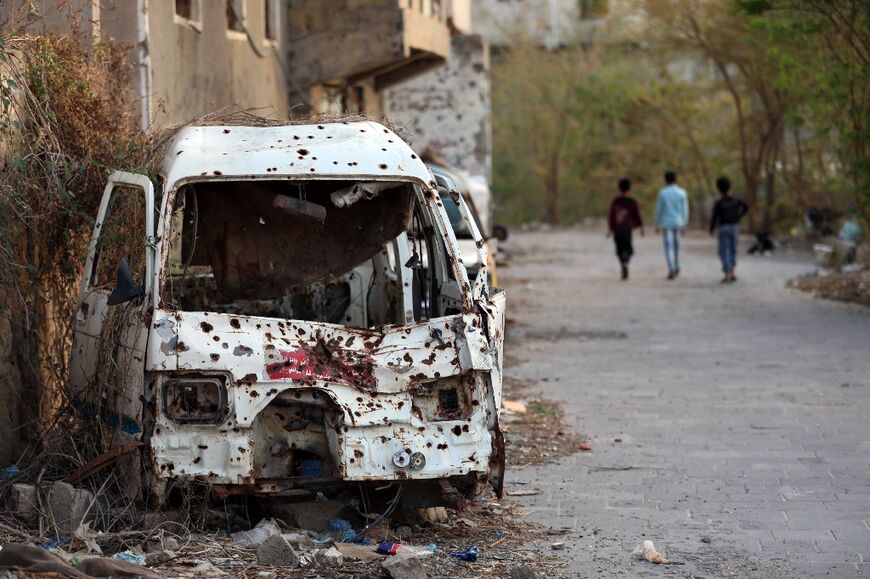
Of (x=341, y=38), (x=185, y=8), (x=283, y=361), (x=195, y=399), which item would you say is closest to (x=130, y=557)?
(x=195, y=399)

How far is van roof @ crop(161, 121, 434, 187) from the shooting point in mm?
6832

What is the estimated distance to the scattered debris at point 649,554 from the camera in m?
6.34

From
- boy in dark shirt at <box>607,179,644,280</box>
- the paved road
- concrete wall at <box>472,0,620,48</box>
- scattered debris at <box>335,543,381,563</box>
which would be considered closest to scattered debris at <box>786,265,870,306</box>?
the paved road

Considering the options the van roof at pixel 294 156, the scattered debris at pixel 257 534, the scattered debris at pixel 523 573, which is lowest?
the scattered debris at pixel 523 573

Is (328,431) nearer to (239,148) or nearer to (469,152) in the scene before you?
(239,148)

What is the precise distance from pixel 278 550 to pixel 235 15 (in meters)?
12.0

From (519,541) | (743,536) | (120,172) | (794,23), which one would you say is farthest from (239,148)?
(794,23)

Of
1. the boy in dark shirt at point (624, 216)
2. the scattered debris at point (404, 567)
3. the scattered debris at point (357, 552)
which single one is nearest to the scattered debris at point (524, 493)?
the scattered debris at point (357, 552)

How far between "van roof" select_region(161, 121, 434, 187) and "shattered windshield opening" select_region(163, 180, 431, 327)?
35 cm

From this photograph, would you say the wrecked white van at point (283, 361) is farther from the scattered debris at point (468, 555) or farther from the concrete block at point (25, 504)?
the concrete block at point (25, 504)

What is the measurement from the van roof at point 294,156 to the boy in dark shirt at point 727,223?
1486 centimetres

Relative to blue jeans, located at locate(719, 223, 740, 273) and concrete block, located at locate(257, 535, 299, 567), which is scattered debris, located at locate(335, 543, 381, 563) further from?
blue jeans, located at locate(719, 223, 740, 273)

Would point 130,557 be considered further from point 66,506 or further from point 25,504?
point 25,504

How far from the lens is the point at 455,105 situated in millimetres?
32844
